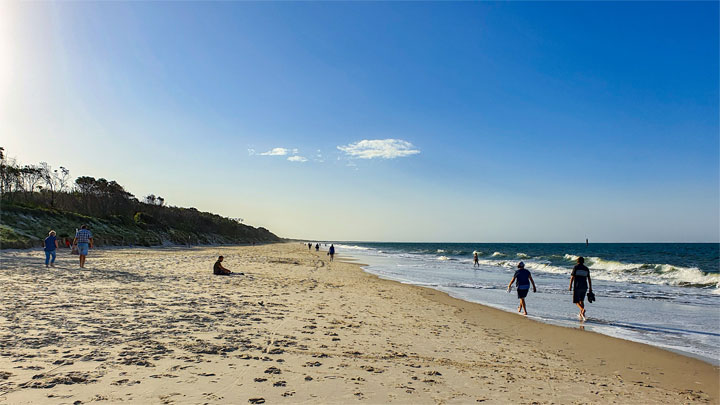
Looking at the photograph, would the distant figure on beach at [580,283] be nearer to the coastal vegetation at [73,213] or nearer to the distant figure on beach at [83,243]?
the distant figure on beach at [83,243]

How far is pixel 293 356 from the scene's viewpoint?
6094 mm

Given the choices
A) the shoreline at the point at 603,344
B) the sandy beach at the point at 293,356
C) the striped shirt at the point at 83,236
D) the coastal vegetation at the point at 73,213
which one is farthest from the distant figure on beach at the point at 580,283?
the coastal vegetation at the point at 73,213

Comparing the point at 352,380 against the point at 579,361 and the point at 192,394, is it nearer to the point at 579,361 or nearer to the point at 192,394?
the point at 192,394

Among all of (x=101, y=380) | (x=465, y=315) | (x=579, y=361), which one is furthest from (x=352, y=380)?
(x=465, y=315)

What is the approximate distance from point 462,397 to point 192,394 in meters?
3.41

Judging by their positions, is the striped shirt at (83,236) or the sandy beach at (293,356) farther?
the striped shirt at (83,236)

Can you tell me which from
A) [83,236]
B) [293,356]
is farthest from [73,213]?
[293,356]

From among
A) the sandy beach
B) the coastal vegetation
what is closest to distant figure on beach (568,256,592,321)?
the sandy beach

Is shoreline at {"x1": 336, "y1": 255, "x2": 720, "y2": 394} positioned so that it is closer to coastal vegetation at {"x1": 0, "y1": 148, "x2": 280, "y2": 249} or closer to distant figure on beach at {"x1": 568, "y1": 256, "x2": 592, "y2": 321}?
distant figure on beach at {"x1": 568, "y1": 256, "x2": 592, "y2": 321}

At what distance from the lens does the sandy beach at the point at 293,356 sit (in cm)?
465

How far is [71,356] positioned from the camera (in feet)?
17.2

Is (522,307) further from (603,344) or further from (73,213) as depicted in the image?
(73,213)

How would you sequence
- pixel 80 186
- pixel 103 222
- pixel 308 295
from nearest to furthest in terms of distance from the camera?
pixel 308 295 < pixel 103 222 < pixel 80 186

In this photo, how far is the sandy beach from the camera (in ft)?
15.3
